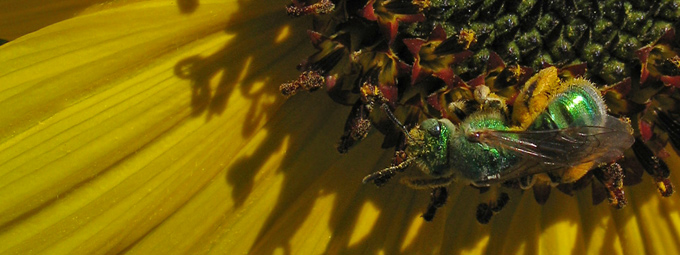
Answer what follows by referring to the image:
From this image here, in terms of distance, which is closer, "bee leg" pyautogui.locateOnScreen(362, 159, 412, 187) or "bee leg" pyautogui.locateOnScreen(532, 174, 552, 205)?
"bee leg" pyautogui.locateOnScreen(362, 159, 412, 187)

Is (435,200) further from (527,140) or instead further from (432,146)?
(527,140)

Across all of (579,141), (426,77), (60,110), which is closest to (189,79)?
(60,110)

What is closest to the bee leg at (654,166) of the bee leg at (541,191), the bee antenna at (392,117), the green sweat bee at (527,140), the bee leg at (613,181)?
the bee leg at (613,181)

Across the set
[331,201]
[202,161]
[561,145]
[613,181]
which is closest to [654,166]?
[613,181]

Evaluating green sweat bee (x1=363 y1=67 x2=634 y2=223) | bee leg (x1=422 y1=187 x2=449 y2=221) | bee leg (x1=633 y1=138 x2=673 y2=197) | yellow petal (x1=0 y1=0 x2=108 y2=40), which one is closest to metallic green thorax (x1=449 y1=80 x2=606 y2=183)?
green sweat bee (x1=363 y1=67 x2=634 y2=223)

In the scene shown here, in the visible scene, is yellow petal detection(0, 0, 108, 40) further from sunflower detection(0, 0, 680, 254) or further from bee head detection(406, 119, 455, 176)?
bee head detection(406, 119, 455, 176)

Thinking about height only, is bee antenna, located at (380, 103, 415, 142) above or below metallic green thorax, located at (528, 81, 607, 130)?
below
